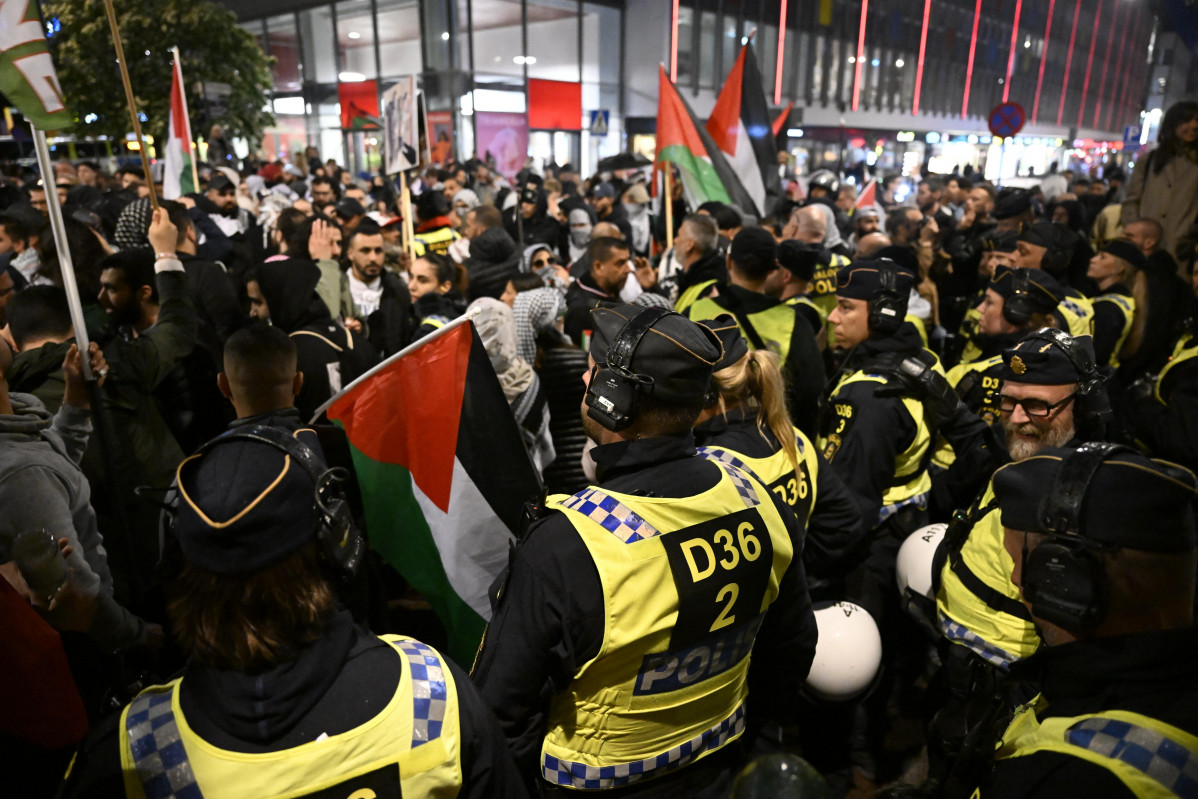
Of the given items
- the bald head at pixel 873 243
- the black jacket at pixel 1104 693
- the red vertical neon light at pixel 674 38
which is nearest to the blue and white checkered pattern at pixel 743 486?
the black jacket at pixel 1104 693

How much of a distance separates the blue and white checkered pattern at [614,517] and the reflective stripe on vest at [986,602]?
131cm

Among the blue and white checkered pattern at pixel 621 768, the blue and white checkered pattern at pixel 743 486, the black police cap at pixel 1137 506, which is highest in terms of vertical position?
the black police cap at pixel 1137 506

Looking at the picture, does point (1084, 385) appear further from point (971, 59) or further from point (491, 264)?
point (971, 59)

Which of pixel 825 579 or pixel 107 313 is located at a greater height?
pixel 107 313

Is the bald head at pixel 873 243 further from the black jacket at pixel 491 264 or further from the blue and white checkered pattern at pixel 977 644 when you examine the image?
the blue and white checkered pattern at pixel 977 644

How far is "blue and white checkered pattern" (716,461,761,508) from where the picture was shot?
1.99 meters

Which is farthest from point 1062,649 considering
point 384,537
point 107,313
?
point 107,313

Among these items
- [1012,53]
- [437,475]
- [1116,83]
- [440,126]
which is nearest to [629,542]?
[437,475]

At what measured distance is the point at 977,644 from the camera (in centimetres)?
253

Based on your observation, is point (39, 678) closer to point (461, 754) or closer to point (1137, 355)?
point (461, 754)

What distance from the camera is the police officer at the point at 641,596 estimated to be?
175cm

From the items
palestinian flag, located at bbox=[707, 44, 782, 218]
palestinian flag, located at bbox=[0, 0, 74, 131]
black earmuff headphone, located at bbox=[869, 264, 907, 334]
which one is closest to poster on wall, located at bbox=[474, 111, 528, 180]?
palestinian flag, located at bbox=[707, 44, 782, 218]

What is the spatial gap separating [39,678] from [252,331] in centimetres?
138

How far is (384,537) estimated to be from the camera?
9.45 ft
